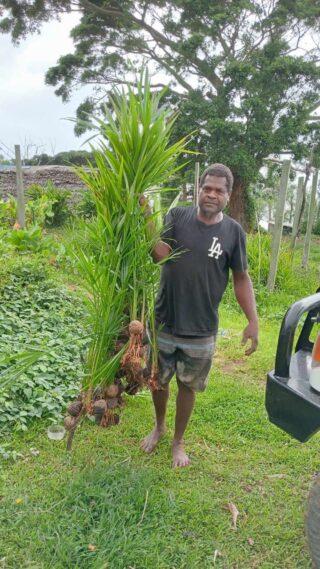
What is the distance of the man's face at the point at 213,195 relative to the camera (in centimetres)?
239

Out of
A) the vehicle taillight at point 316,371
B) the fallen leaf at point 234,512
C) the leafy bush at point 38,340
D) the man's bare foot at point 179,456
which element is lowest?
the fallen leaf at point 234,512

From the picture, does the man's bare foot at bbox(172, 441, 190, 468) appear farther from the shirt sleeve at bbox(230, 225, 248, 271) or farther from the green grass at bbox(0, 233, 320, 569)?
the shirt sleeve at bbox(230, 225, 248, 271)

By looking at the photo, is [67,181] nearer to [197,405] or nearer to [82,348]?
[82,348]

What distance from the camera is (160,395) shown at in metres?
2.83

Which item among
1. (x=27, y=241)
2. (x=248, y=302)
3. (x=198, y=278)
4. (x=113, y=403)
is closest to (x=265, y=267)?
(x=27, y=241)

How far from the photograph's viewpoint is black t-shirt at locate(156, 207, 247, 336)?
96.1 inches

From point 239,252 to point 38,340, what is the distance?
83.6 inches

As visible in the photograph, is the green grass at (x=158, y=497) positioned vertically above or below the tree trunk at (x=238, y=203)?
below

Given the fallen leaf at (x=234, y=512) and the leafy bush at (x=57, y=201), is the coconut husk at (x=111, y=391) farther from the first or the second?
the leafy bush at (x=57, y=201)

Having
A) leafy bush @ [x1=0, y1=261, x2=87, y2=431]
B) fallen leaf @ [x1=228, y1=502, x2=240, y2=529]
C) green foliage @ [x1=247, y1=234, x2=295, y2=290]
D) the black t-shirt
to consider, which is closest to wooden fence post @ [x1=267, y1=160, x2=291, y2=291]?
green foliage @ [x1=247, y1=234, x2=295, y2=290]

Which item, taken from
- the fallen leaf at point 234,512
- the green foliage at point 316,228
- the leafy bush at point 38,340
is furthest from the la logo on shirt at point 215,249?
the green foliage at point 316,228

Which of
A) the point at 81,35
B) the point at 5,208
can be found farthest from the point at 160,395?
the point at 81,35

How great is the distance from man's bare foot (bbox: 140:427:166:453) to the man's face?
4.81 ft

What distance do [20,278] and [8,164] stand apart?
31.1 feet
